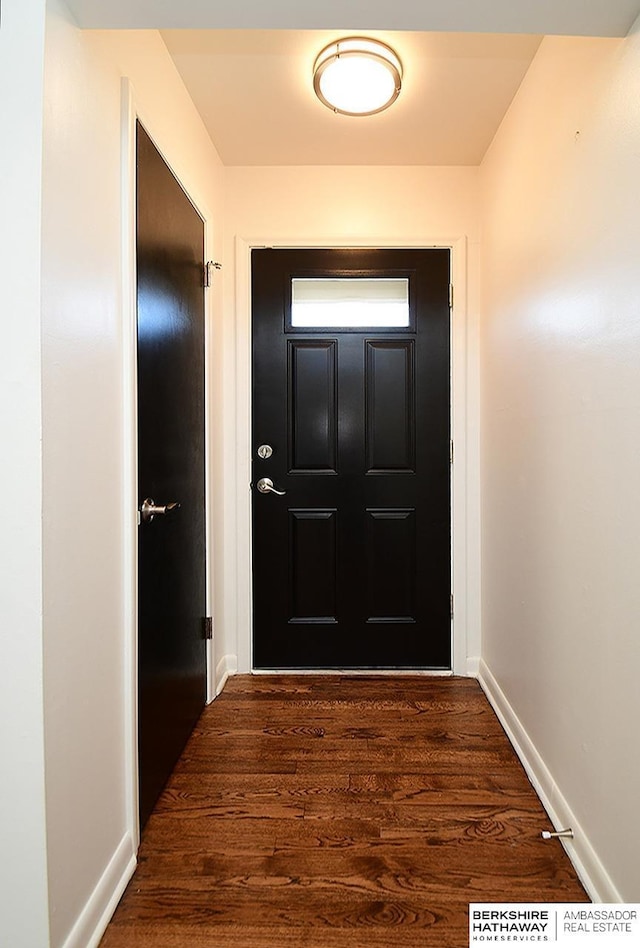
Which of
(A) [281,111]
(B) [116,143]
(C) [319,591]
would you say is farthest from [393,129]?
(C) [319,591]

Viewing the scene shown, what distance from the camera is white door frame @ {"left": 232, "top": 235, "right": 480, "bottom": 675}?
8.54ft

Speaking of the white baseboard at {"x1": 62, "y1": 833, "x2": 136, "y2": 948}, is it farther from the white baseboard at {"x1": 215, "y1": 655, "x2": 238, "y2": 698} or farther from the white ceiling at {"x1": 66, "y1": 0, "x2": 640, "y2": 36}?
the white ceiling at {"x1": 66, "y1": 0, "x2": 640, "y2": 36}

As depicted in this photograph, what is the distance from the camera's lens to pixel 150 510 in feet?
5.31

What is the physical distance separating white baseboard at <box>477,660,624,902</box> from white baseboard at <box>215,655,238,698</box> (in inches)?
47.0

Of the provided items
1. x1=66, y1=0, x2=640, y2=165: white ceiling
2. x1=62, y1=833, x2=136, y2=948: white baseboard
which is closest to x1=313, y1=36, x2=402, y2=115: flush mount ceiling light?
x1=66, y1=0, x2=640, y2=165: white ceiling

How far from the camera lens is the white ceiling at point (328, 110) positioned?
176 cm

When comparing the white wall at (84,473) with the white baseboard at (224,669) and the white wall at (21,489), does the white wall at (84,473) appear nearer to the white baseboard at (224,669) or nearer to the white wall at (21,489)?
the white wall at (21,489)

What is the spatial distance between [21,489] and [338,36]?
1.69 metres

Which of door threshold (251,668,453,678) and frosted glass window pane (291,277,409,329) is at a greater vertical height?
frosted glass window pane (291,277,409,329)

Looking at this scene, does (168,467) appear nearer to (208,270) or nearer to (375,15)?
(208,270)

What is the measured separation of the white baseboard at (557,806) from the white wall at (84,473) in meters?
1.18

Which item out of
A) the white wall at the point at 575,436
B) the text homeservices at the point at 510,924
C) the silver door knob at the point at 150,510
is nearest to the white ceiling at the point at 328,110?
the white wall at the point at 575,436

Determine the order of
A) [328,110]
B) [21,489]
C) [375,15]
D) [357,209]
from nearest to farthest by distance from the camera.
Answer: [21,489] → [375,15] → [328,110] → [357,209]

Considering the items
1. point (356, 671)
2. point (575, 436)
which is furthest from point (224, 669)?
point (575, 436)
